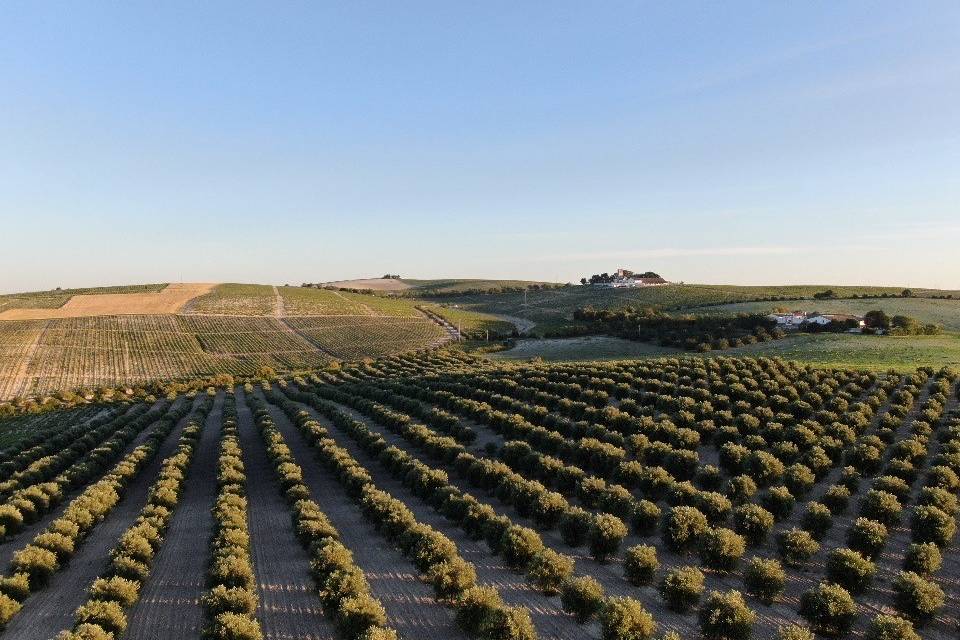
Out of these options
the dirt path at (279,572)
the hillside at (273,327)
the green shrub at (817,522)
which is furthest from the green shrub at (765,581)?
the hillside at (273,327)

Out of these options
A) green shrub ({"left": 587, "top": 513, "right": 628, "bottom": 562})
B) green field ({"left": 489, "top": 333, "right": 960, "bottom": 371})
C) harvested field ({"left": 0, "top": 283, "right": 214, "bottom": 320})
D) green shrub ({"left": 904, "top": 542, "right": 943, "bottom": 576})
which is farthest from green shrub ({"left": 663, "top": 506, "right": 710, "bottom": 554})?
harvested field ({"left": 0, "top": 283, "right": 214, "bottom": 320})

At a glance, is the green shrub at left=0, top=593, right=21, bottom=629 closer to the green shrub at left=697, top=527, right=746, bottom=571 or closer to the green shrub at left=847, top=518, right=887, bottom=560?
the green shrub at left=697, top=527, right=746, bottom=571

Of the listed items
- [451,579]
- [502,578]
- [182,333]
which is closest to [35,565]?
[451,579]

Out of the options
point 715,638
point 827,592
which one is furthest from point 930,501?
point 715,638

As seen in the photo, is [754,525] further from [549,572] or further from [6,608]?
[6,608]

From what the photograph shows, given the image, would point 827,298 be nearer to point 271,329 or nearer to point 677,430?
point 677,430

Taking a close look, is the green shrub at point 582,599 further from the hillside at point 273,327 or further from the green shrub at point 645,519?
the hillside at point 273,327
